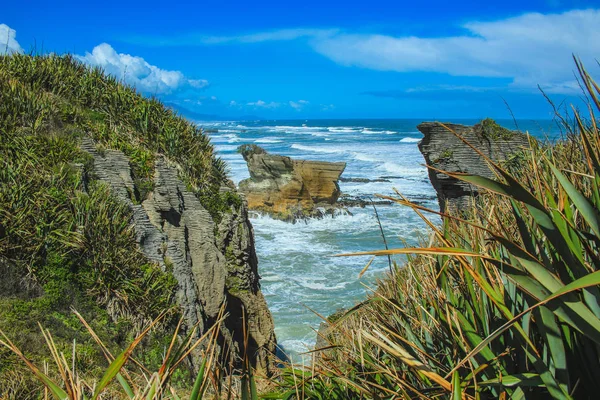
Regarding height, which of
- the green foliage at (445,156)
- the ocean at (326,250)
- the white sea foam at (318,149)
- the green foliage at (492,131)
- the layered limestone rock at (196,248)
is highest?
the white sea foam at (318,149)

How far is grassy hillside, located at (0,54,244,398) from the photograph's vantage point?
641 centimetres

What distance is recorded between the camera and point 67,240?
282 inches

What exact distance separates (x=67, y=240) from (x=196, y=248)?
7.74 ft

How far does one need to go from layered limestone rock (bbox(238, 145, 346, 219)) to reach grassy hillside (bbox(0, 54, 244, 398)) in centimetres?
1813

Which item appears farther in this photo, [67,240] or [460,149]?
[460,149]

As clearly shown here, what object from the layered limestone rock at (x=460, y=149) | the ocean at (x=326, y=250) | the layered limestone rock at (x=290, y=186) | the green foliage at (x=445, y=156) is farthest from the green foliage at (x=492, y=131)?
the layered limestone rock at (x=290, y=186)

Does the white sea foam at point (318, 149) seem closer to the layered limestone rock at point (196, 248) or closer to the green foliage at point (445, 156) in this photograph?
the green foliage at point (445, 156)

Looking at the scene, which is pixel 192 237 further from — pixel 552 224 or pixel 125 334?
pixel 552 224

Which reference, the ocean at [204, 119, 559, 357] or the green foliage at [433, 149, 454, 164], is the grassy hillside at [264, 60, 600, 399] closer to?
the ocean at [204, 119, 559, 357]

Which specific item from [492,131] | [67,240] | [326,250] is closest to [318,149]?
[326,250]

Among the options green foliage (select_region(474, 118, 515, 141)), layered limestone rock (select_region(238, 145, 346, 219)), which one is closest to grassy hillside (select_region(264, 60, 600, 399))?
green foliage (select_region(474, 118, 515, 141))

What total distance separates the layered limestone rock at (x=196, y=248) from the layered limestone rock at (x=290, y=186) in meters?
17.4

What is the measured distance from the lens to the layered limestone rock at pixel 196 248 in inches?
320

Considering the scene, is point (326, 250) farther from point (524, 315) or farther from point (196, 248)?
point (524, 315)
